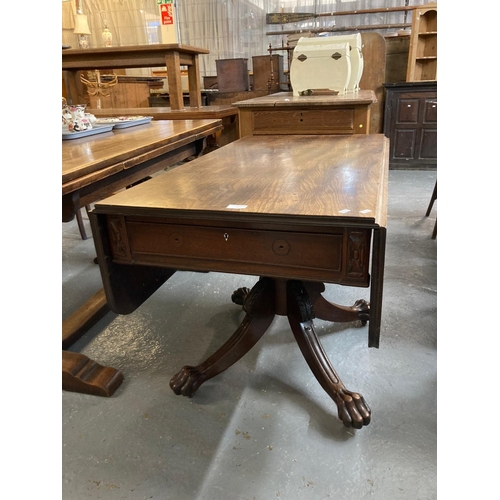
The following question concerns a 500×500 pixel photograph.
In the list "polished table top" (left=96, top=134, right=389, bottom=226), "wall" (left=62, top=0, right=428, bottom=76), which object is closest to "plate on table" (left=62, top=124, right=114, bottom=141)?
"polished table top" (left=96, top=134, right=389, bottom=226)

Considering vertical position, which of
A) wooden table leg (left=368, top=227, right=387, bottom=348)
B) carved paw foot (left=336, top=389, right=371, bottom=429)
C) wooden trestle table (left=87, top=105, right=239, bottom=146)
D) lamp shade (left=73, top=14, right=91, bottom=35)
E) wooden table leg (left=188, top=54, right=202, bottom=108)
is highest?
lamp shade (left=73, top=14, right=91, bottom=35)

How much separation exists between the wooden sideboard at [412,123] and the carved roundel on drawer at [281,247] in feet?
13.2

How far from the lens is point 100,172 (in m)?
1.25

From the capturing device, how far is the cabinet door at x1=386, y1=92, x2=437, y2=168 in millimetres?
4289

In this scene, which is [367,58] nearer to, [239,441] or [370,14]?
[370,14]

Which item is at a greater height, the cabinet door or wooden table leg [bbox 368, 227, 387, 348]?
the cabinet door

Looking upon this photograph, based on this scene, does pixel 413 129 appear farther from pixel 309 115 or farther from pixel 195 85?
pixel 309 115

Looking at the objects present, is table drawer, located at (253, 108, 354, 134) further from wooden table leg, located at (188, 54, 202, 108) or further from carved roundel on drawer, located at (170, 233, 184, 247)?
wooden table leg, located at (188, 54, 202, 108)

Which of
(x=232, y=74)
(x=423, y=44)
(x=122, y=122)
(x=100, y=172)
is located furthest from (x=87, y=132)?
(x=423, y=44)

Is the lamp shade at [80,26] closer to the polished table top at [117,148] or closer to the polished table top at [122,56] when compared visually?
A: the polished table top at [122,56]

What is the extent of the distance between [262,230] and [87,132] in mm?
Answer: 1215

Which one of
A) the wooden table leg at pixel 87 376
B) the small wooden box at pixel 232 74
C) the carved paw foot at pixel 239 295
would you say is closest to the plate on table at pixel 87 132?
the wooden table leg at pixel 87 376

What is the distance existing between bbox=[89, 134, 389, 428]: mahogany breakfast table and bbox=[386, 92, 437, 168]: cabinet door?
3416 millimetres

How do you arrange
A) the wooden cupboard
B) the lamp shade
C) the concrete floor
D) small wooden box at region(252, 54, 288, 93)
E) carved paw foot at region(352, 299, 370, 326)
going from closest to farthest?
the concrete floor < carved paw foot at region(352, 299, 370, 326) < the wooden cupboard < the lamp shade < small wooden box at region(252, 54, 288, 93)
